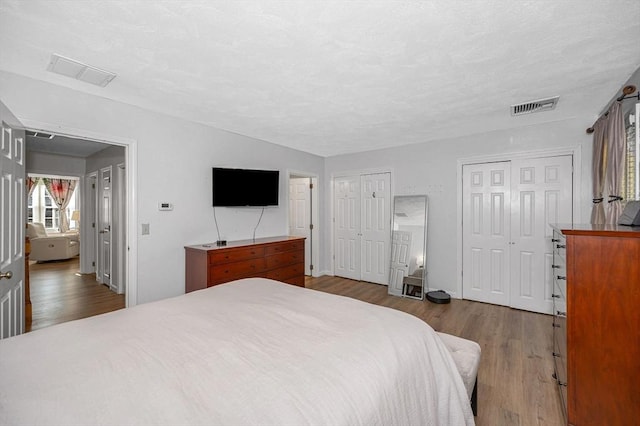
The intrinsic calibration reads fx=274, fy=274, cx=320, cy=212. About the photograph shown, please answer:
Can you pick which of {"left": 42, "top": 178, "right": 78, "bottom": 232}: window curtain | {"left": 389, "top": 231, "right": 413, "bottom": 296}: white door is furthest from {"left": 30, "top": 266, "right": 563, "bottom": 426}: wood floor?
{"left": 42, "top": 178, "right": 78, "bottom": 232}: window curtain

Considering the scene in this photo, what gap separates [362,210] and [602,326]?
12.2ft

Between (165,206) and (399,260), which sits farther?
(399,260)

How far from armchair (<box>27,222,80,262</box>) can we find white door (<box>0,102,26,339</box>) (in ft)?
19.4

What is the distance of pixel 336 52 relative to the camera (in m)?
1.92

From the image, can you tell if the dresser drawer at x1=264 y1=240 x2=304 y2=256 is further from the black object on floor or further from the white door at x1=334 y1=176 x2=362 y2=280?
the black object on floor

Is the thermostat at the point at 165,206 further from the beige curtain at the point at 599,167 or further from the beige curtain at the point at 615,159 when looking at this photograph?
the beige curtain at the point at 599,167

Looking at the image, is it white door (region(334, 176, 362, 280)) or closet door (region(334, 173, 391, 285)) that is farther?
white door (region(334, 176, 362, 280))

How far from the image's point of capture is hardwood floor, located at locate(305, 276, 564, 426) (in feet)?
6.01

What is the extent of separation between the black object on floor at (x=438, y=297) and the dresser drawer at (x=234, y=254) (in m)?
2.50

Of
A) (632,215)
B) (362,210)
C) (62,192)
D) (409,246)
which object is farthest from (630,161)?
(62,192)

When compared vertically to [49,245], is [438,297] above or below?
below

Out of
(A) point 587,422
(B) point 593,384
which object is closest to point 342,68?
(B) point 593,384

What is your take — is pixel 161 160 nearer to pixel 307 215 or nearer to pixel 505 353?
pixel 307 215

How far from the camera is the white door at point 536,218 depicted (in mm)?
3395
